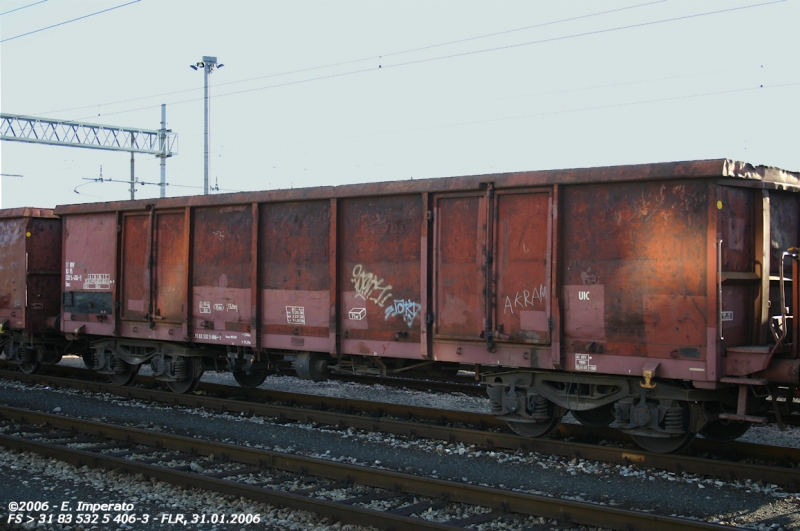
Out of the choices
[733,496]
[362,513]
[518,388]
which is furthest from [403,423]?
[733,496]

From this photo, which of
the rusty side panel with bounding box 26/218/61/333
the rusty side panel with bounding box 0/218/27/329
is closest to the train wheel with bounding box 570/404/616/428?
the rusty side panel with bounding box 26/218/61/333

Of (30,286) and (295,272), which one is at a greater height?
(295,272)

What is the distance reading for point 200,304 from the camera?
11.9 m

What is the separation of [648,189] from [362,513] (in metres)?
4.50

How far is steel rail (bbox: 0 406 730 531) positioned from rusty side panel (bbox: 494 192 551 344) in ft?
7.69

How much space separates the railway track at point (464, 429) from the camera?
7.64m

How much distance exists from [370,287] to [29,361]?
9.22 m

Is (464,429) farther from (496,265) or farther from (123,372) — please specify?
(123,372)

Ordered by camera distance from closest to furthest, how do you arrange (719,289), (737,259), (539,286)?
(719,289) < (737,259) < (539,286)

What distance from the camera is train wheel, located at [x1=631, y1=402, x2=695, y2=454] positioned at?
8016 mm

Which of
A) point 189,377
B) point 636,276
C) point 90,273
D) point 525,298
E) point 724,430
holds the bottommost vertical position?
point 724,430

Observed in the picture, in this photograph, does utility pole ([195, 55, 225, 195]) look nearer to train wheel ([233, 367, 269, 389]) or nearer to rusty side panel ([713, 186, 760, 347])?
train wheel ([233, 367, 269, 389])

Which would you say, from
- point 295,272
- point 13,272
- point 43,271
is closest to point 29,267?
point 43,271

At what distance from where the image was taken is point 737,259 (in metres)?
7.88
